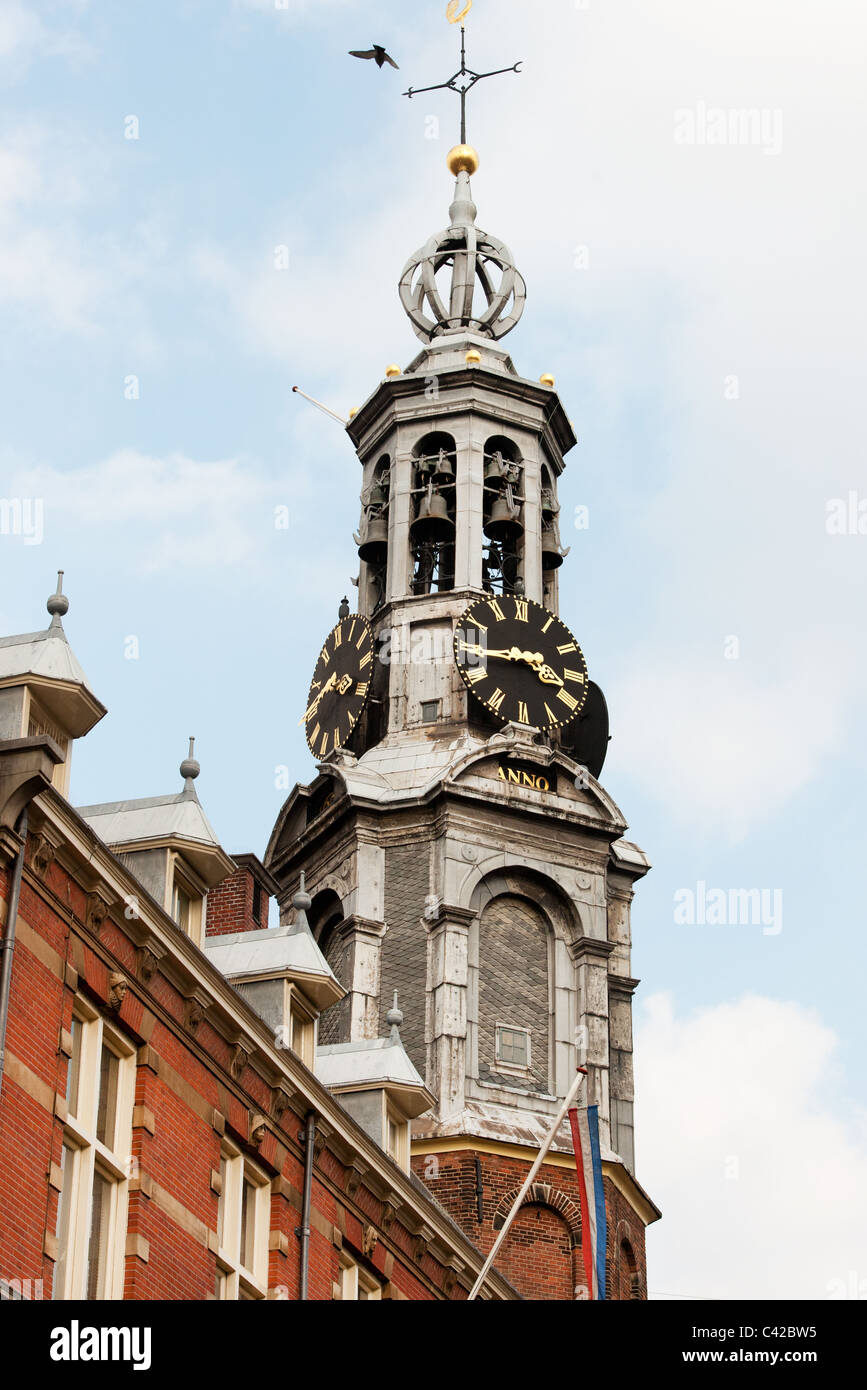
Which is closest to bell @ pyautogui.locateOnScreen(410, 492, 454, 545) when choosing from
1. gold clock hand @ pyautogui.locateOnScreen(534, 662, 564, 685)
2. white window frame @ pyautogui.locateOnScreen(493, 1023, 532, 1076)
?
gold clock hand @ pyautogui.locateOnScreen(534, 662, 564, 685)

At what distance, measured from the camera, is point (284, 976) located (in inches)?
1421

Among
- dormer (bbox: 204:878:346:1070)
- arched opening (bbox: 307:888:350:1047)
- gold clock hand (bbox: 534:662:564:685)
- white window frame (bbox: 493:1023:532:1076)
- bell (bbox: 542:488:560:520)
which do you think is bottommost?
dormer (bbox: 204:878:346:1070)

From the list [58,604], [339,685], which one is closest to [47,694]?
[58,604]

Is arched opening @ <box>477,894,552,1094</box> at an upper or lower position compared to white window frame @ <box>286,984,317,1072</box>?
upper

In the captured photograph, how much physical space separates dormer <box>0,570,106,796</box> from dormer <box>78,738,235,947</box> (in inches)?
103

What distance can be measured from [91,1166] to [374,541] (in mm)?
42084

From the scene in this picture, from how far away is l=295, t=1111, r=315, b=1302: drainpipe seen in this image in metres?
34.4

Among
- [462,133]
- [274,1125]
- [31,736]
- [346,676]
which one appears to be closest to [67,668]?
[31,736]

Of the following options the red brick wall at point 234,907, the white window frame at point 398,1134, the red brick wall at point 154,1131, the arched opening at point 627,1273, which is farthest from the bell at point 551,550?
the red brick wall at point 154,1131

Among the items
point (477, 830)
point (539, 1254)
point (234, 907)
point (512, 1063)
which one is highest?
point (477, 830)

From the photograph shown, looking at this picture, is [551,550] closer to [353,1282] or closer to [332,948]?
[332,948]

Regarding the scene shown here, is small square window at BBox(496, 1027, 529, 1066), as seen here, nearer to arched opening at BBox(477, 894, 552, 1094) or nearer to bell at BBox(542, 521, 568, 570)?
arched opening at BBox(477, 894, 552, 1094)

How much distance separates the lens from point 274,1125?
34188 millimetres
